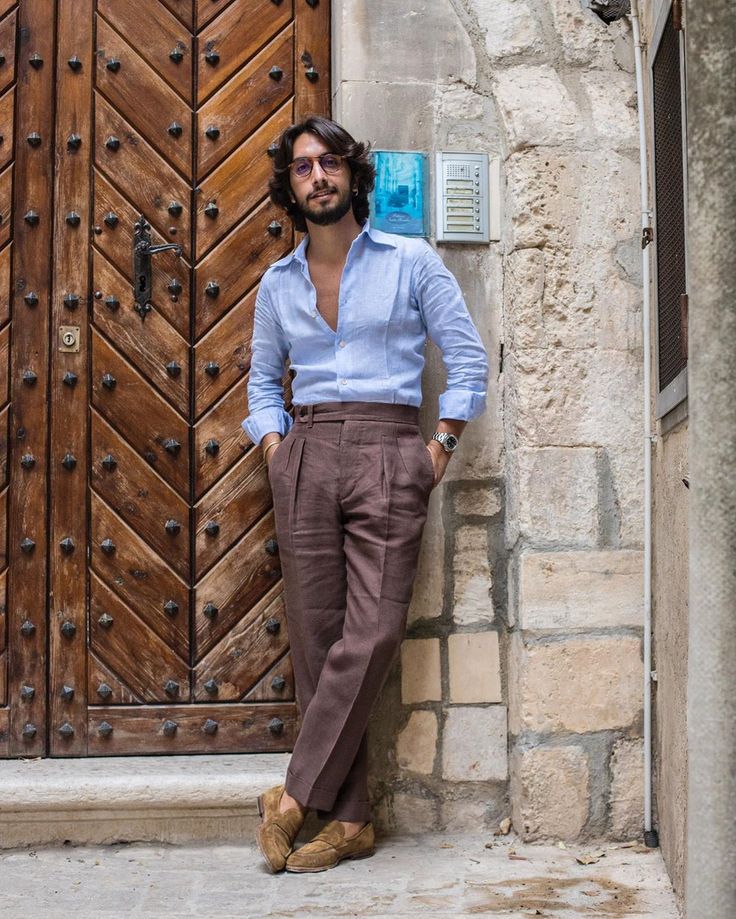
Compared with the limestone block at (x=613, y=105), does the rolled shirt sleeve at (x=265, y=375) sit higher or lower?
lower

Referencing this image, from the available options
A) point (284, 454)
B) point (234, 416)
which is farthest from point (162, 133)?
point (284, 454)

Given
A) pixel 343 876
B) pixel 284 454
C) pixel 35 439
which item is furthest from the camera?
pixel 35 439

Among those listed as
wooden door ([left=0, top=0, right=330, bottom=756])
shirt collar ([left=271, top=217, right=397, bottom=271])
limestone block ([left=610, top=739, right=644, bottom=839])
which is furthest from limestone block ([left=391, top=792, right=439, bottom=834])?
shirt collar ([left=271, top=217, right=397, bottom=271])

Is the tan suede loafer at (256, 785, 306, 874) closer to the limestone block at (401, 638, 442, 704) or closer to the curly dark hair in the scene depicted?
the limestone block at (401, 638, 442, 704)

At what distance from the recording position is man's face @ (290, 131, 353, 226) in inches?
120

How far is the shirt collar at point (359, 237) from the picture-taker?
3098mm

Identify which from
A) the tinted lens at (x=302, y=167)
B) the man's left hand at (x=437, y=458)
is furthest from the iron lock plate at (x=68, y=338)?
the man's left hand at (x=437, y=458)

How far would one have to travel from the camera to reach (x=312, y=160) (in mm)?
3047

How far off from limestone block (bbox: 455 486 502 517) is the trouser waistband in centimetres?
33

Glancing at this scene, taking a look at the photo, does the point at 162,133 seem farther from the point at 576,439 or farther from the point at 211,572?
the point at 576,439

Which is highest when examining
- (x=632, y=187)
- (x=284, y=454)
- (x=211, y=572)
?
(x=632, y=187)

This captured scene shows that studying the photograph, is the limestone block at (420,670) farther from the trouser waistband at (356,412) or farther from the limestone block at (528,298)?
the limestone block at (528,298)

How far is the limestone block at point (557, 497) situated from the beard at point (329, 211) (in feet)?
2.74

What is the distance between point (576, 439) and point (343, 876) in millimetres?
1357
